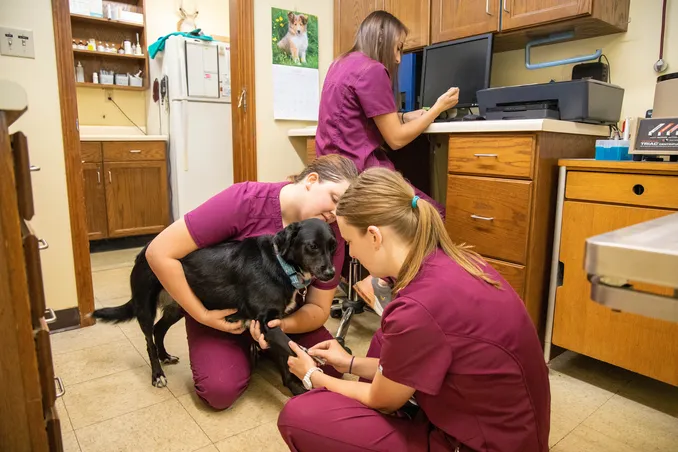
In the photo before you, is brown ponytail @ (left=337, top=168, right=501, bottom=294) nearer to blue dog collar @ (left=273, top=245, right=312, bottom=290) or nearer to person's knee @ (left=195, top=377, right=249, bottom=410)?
blue dog collar @ (left=273, top=245, right=312, bottom=290)

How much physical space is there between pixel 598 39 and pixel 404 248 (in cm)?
185

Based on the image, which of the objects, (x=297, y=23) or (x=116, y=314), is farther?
(x=297, y=23)

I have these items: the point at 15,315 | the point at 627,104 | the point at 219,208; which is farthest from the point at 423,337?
the point at 627,104

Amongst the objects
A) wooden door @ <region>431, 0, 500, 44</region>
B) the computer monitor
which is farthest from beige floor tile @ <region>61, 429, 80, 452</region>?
wooden door @ <region>431, 0, 500, 44</region>

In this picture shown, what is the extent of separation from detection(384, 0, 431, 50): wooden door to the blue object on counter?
46.6 inches

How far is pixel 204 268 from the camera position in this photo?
1.54m

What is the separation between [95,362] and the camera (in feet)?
6.18

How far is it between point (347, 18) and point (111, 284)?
215cm

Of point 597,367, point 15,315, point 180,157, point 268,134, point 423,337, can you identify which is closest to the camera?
point 15,315

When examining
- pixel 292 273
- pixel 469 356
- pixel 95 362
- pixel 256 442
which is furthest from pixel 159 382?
pixel 469 356

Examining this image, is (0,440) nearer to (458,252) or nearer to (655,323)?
(458,252)

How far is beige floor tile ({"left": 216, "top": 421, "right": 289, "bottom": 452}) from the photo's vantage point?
1.34 meters

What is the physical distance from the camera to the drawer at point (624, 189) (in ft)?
4.88

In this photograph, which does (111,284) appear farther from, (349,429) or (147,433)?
(349,429)
